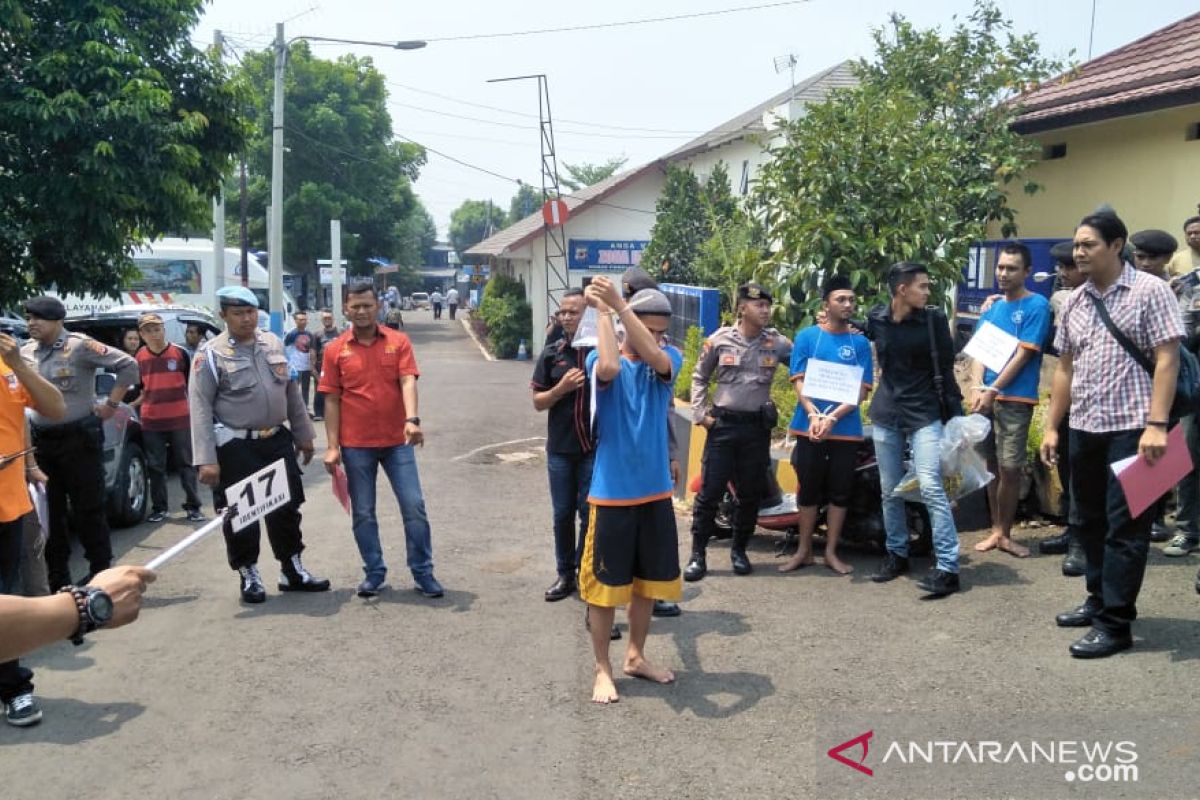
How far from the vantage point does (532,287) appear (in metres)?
30.8

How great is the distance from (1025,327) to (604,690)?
3770mm

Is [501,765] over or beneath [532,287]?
beneath

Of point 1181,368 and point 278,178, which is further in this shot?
point 278,178

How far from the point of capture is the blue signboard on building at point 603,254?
3104cm

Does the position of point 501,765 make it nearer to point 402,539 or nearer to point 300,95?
point 402,539

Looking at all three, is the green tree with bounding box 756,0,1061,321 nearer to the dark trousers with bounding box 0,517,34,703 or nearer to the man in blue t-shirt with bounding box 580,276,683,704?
the man in blue t-shirt with bounding box 580,276,683,704

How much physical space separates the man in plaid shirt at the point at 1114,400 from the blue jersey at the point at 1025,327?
60.4 inches

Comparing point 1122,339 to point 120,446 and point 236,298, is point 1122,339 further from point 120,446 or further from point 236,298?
point 120,446

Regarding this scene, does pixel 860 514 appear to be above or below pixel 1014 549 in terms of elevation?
above

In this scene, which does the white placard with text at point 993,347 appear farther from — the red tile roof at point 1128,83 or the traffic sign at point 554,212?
the traffic sign at point 554,212

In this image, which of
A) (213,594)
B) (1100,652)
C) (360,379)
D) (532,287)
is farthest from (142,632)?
(532,287)

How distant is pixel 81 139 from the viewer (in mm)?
10719

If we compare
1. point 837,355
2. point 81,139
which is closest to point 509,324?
point 81,139

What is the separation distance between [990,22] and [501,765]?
11734 millimetres
